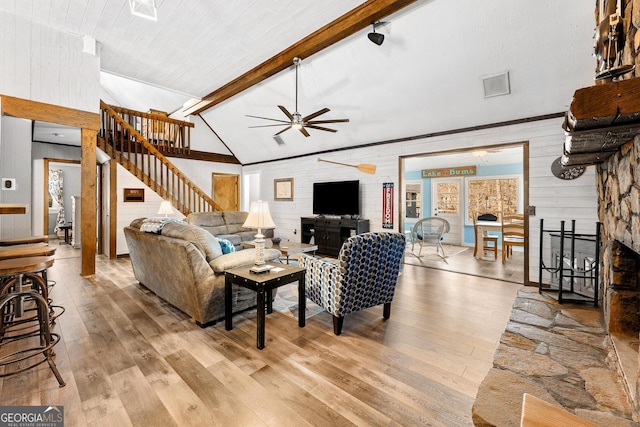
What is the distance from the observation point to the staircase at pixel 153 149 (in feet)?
20.3

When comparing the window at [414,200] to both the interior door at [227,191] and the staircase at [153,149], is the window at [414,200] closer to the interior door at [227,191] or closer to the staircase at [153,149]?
the interior door at [227,191]

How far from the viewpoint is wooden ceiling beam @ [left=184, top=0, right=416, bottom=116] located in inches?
134

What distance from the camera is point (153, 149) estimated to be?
6.54 metres

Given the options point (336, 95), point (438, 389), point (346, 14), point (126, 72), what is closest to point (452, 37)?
point (346, 14)

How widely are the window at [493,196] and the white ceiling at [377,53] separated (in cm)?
397

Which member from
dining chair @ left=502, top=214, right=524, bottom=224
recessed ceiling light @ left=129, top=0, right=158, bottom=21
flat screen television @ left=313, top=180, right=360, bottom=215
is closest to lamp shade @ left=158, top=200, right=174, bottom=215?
flat screen television @ left=313, top=180, right=360, bottom=215

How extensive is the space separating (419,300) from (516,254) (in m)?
4.48

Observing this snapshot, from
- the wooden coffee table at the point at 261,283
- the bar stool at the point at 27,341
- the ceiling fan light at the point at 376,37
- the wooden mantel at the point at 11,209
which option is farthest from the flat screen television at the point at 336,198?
the wooden mantel at the point at 11,209

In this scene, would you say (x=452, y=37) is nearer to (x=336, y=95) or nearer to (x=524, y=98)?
(x=524, y=98)

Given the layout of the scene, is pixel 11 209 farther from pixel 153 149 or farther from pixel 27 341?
Result: pixel 153 149

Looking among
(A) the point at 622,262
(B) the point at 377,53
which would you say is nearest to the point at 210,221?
(B) the point at 377,53

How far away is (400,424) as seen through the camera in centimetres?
158

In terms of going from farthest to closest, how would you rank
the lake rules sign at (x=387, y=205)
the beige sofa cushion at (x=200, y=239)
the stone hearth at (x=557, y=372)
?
the lake rules sign at (x=387, y=205) < the beige sofa cushion at (x=200, y=239) < the stone hearth at (x=557, y=372)

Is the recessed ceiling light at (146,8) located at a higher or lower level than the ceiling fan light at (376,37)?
higher
